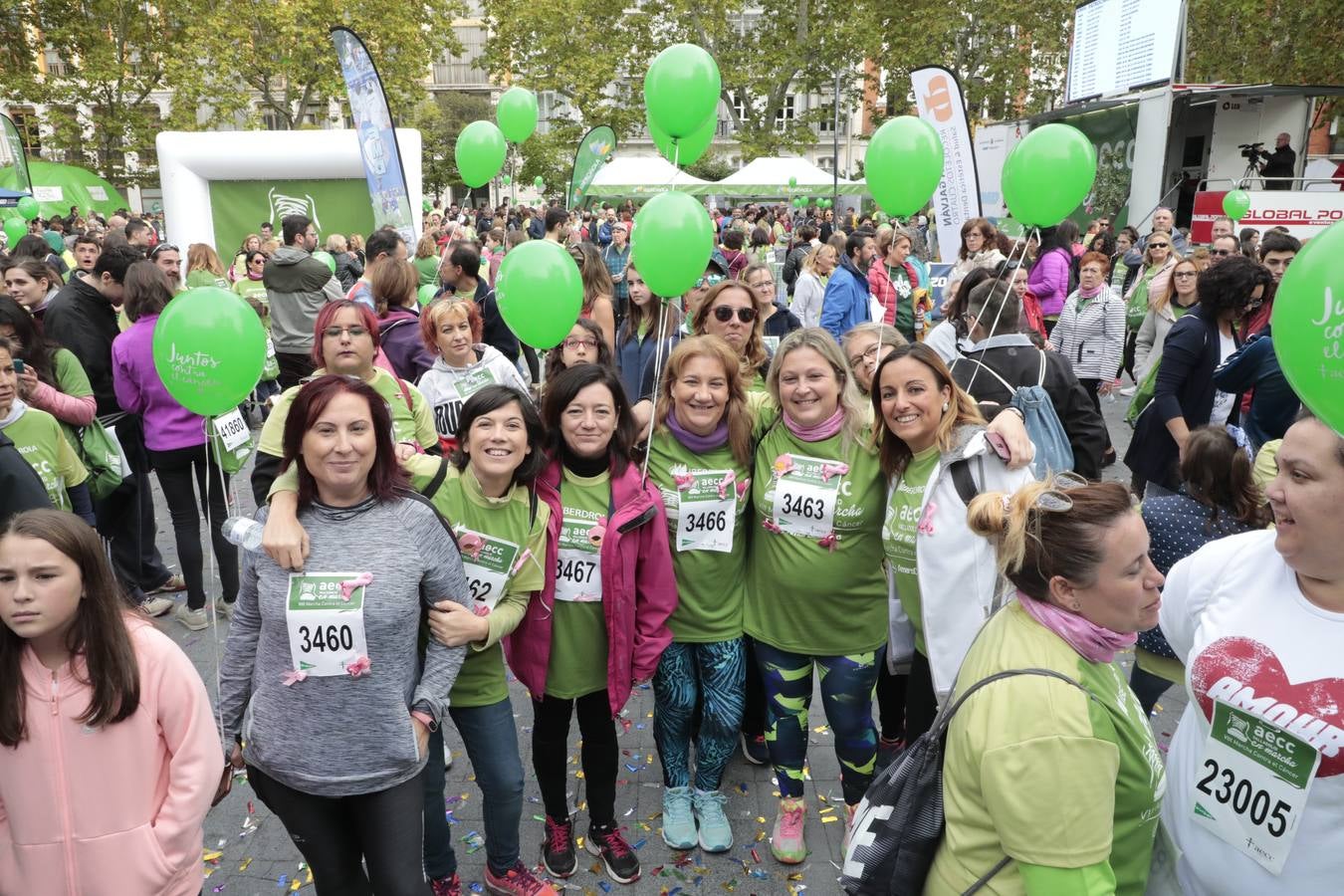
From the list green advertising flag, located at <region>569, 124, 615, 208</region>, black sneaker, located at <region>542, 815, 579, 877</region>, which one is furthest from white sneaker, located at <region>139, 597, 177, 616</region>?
green advertising flag, located at <region>569, 124, 615, 208</region>

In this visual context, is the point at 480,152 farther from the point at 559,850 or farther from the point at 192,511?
the point at 559,850

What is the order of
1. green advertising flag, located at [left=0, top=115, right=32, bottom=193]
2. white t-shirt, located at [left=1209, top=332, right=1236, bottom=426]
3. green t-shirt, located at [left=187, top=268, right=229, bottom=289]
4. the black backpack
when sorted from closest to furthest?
1. the black backpack
2. white t-shirt, located at [left=1209, top=332, right=1236, bottom=426]
3. green t-shirt, located at [left=187, top=268, right=229, bottom=289]
4. green advertising flag, located at [left=0, top=115, right=32, bottom=193]

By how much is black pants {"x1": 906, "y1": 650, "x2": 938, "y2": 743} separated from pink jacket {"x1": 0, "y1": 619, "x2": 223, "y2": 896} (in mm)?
2141

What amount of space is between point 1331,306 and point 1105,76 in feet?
73.0

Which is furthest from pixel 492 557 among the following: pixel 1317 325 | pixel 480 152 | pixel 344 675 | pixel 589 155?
pixel 589 155

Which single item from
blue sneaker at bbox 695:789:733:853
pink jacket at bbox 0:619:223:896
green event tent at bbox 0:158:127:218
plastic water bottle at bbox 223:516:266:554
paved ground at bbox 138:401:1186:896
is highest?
green event tent at bbox 0:158:127:218

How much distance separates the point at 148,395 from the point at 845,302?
4850mm

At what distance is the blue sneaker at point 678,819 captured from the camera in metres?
3.34

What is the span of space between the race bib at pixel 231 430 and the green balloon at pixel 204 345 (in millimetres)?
696

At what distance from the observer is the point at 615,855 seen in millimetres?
3176

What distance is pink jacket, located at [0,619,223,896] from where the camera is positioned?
206 centimetres

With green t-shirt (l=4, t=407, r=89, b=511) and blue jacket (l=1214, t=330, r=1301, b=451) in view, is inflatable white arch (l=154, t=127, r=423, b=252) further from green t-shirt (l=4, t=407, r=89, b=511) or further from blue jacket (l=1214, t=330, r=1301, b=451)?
blue jacket (l=1214, t=330, r=1301, b=451)

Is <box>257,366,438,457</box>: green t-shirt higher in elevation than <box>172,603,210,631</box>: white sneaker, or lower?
higher

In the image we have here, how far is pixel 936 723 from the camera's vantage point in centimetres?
183
